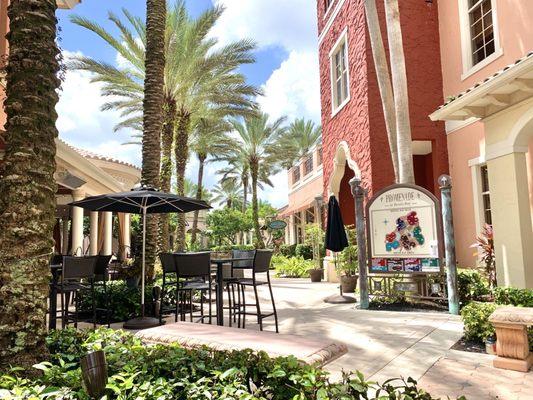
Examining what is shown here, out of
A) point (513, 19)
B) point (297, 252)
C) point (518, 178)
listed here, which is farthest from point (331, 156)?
point (297, 252)

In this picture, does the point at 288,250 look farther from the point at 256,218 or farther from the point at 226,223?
the point at 226,223

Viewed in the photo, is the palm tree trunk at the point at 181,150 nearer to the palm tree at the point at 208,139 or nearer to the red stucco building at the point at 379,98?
the palm tree at the point at 208,139

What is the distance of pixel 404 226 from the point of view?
8008 mm

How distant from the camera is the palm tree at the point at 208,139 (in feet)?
74.8

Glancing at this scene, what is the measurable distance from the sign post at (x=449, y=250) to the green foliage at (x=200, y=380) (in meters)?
5.23

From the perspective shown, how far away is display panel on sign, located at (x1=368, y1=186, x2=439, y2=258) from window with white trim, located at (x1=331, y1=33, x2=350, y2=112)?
17.9 ft

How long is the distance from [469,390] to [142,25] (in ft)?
54.6

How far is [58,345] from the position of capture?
3.41m

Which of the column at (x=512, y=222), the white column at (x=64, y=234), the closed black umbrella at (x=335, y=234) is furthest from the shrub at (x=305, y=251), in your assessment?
the column at (x=512, y=222)

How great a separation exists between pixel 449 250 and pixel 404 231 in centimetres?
90

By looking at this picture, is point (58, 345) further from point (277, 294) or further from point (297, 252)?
point (297, 252)

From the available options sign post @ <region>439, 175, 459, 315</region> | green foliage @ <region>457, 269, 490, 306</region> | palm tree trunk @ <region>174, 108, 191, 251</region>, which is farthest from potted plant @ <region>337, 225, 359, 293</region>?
palm tree trunk @ <region>174, 108, 191, 251</region>

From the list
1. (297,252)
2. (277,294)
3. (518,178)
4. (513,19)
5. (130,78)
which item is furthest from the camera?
(297,252)

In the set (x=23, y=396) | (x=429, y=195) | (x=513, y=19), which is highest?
(x=513, y=19)
